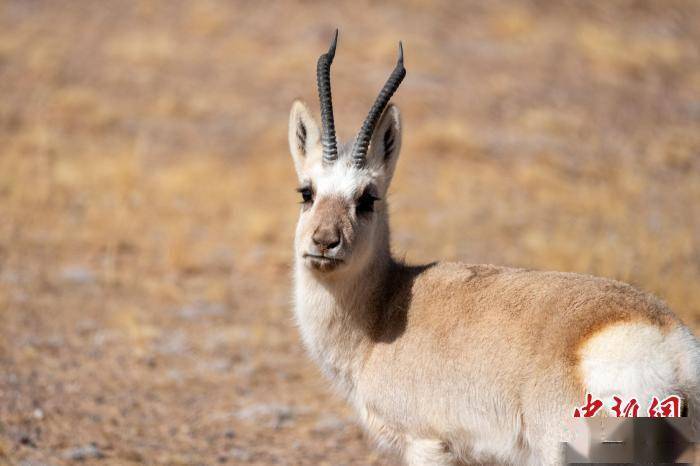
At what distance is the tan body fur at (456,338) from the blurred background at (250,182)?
3.50 ft

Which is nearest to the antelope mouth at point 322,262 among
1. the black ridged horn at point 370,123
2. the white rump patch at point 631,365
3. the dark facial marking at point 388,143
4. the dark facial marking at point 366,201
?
the dark facial marking at point 366,201

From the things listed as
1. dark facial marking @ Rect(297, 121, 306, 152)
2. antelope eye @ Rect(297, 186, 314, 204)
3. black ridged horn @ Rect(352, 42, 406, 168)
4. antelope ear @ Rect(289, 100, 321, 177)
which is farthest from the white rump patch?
dark facial marking @ Rect(297, 121, 306, 152)

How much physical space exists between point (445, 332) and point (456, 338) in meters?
0.13

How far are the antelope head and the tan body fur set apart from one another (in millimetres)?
14

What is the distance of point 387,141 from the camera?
7.27 meters

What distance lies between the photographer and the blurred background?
9820 mm

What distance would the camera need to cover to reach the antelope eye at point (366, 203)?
679 centimetres

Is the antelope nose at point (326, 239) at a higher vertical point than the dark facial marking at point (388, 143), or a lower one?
lower

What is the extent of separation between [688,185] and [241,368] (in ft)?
38.5

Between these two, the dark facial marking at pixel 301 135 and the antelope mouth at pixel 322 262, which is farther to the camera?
the dark facial marking at pixel 301 135

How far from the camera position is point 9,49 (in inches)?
950

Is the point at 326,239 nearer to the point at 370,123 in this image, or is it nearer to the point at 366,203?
the point at 366,203

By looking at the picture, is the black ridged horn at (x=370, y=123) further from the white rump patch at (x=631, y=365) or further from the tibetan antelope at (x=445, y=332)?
the white rump patch at (x=631, y=365)

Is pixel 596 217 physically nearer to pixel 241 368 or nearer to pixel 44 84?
pixel 241 368
